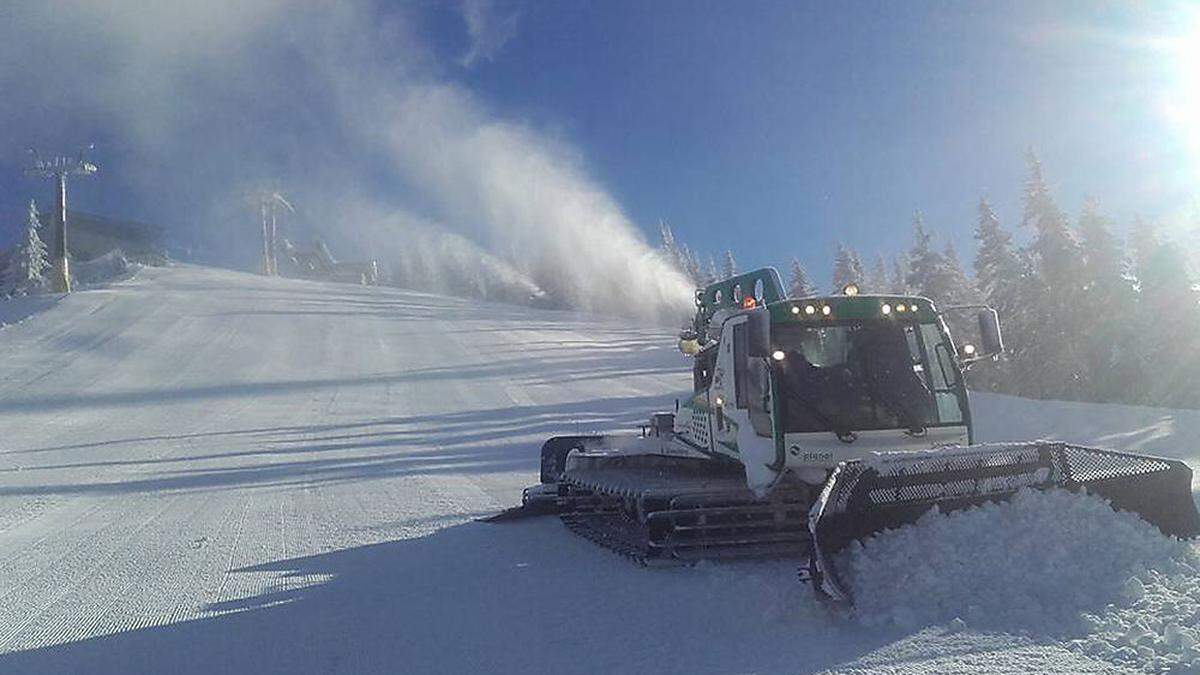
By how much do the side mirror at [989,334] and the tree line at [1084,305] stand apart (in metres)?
28.6

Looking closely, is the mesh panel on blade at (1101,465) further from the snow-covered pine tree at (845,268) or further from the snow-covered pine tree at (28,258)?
the snow-covered pine tree at (28,258)

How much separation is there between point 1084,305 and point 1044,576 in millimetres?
39562

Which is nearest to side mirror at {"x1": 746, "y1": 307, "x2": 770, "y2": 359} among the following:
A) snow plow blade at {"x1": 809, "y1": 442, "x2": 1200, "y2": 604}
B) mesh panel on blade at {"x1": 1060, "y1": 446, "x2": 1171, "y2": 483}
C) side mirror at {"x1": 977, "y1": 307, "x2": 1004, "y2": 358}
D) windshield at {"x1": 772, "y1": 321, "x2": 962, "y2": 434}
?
windshield at {"x1": 772, "y1": 321, "x2": 962, "y2": 434}

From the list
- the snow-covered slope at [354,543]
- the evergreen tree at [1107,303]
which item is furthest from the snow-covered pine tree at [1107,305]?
the snow-covered slope at [354,543]

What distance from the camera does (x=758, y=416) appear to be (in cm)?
845

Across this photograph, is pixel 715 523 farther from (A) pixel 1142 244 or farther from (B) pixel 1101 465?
(A) pixel 1142 244

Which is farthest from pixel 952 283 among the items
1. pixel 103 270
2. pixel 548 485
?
pixel 103 270

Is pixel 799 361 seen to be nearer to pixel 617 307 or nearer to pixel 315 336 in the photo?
pixel 315 336

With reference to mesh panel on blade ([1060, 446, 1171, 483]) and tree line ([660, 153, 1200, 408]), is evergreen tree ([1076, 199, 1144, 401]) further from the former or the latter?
mesh panel on blade ([1060, 446, 1171, 483])

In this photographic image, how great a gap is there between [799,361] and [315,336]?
40696 mm

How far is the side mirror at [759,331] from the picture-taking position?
25.7 feet

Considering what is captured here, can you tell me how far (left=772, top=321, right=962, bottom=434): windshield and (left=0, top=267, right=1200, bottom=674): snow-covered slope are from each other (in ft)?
4.89

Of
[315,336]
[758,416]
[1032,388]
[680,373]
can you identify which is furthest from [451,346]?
[758,416]

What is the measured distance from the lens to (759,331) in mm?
7832
